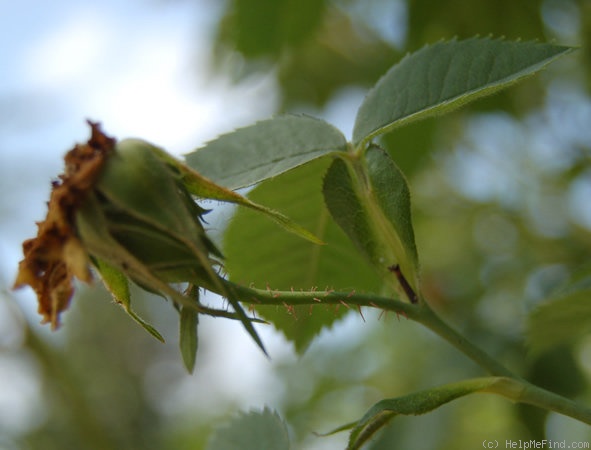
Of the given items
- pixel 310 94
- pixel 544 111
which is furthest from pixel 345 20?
pixel 544 111

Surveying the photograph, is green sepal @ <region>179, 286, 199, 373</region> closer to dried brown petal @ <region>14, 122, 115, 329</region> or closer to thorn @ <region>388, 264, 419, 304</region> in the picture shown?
dried brown petal @ <region>14, 122, 115, 329</region>

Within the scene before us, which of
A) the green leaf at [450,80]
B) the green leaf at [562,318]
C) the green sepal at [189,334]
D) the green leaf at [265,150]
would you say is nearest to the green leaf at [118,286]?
the green sepal at [189,334]

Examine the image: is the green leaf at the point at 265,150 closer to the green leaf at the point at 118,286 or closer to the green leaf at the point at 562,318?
the green leaf at the point at 118,286

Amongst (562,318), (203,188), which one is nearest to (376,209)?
(203,188)

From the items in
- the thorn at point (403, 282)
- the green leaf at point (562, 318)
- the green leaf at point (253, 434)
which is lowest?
the green leaf at point (562, 318)

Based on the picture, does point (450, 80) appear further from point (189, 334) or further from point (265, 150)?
point (189, 334)

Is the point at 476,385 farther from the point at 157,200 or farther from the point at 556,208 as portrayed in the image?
the point at 556,208

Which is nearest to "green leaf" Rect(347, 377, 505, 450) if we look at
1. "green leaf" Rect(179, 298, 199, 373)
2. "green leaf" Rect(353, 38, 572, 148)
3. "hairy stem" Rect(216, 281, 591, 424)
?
"hairy stem" Rect(216, 281, 591, 424)
